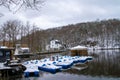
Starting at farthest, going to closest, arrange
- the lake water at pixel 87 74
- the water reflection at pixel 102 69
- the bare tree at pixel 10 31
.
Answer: the bare tree at pixel 10 31, the water reflection at pixel 102 69, the lake water at pixel 87 74

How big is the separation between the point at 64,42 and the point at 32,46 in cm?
7815

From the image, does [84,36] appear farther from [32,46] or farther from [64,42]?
[32,46]

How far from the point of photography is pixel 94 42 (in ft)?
508

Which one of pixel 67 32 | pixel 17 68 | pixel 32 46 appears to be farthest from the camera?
pixel 67 32

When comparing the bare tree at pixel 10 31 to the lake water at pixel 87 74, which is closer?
the lake water at pixel 87 74

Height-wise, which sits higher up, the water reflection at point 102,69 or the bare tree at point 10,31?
the bare tree at point 10,31

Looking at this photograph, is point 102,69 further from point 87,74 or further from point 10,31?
point 10,31

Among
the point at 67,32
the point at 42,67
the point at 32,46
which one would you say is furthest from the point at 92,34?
the point at 42,67

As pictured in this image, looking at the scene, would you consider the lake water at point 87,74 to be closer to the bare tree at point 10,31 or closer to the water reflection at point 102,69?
the water reflection at point 102,69

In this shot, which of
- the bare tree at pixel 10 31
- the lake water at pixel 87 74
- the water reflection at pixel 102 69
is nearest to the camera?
the lake water at pixel 87 74

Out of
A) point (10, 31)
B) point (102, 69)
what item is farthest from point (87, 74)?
point (10, 31)

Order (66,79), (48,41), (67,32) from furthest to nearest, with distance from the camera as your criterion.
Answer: (67,32) < (48,41) < (66,79)

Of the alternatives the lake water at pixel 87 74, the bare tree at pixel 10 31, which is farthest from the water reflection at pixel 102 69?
the bare tree at pixel 10 31

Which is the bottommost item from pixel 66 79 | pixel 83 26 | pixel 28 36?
pixel 66 79
